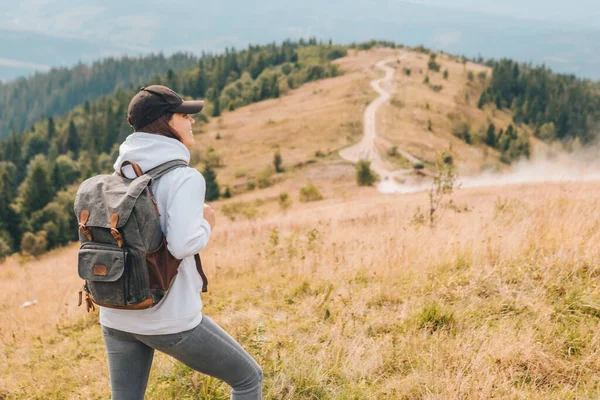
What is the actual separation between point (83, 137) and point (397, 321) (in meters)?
125

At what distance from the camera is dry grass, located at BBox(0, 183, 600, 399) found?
3.57m

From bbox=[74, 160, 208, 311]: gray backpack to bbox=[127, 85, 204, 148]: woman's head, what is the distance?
0.29m

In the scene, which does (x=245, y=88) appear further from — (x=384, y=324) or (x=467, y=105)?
(x=384, y=324)

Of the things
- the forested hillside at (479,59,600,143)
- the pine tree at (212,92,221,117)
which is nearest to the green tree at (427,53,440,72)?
the forested hillside at (479,59,600,143)

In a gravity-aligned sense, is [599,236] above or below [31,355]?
above

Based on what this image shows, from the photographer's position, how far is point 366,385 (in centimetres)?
366

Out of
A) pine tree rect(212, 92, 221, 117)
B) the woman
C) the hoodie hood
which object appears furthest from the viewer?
pine tree rect(212, 92, 221, 117)

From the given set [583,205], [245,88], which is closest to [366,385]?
[583,205]

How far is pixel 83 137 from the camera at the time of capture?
378ft

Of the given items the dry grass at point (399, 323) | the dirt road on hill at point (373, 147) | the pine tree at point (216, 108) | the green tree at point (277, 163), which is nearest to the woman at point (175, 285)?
the dry grass at point (399, 323)

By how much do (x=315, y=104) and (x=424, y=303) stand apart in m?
101

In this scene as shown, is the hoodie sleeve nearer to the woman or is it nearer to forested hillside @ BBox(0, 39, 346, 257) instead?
the woman

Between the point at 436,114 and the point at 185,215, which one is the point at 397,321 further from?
the point at 436,114

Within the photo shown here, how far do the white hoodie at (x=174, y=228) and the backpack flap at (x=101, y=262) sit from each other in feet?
0.90
